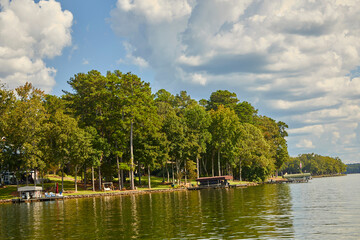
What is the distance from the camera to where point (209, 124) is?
110m

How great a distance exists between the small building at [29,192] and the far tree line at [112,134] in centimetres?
Result: 451

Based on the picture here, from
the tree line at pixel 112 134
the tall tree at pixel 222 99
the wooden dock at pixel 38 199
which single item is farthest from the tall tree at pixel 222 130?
the wooden dock at pixel 38 199

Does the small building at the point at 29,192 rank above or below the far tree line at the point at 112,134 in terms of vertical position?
below

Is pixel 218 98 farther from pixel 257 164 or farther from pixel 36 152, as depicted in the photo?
pixel 36 152

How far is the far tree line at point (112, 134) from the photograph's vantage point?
77688 mm

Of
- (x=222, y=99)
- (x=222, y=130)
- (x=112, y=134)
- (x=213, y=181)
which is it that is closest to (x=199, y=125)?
(x=222, y=130)

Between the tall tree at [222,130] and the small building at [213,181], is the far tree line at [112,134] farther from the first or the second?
the small building at [213,181]

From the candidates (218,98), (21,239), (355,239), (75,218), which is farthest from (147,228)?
(218,98)

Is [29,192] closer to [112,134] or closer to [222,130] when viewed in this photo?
[112,134]

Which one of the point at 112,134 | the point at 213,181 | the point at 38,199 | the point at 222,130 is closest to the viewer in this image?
the point at 38,199

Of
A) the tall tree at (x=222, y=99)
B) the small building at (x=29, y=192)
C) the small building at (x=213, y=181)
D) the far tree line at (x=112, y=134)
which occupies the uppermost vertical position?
the tall tree at (x=222, y=99)

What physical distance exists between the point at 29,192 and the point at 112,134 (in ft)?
76.0

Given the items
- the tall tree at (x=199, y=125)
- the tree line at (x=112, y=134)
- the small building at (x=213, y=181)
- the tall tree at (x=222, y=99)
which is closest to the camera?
the tree line at (x=112, y=134)

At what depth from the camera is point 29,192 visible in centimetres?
7544
